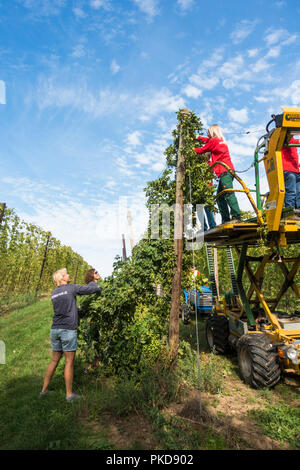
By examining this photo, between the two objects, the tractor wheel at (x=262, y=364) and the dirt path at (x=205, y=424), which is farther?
the tractor wheel at (x=262, y=364)

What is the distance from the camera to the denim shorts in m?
3.82

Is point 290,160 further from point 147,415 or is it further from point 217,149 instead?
point 147,415

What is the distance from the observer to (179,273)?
4676mm

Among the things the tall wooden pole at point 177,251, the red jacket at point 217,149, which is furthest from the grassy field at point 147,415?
the red jacket at point 217,149

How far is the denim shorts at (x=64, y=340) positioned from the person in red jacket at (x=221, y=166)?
330cm

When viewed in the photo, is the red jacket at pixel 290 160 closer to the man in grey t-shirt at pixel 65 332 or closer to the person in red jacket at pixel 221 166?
the person in red jacket at pixel 221 166

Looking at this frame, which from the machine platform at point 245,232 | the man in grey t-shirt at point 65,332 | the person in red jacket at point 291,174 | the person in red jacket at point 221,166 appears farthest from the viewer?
the person in red jacket at point 221,166

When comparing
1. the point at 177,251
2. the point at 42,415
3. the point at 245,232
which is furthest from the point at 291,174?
the point at 42,415

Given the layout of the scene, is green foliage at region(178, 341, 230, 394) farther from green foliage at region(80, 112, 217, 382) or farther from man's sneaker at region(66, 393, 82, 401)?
man's sneaker at region(66, 393, 82, 401)

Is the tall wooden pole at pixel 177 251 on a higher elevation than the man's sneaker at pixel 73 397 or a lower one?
higher

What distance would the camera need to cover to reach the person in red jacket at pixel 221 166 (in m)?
5.20

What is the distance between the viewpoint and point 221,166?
5.53m
